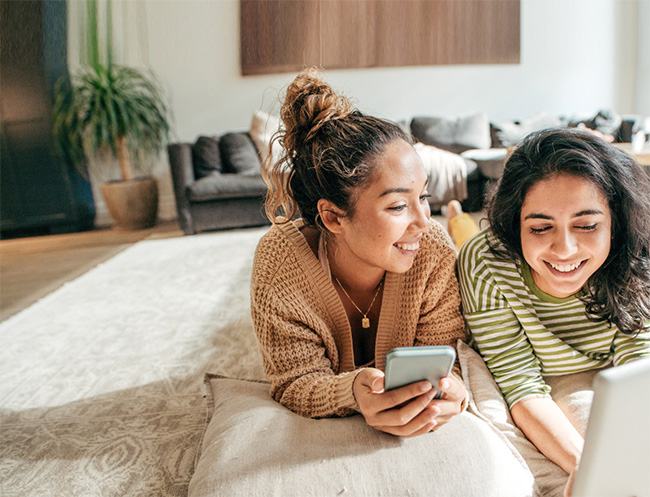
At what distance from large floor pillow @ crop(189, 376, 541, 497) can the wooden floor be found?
80.6 inches

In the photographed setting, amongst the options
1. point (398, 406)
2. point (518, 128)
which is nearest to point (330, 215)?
point (398, 406)

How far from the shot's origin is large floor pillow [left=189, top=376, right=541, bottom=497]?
0.82 m

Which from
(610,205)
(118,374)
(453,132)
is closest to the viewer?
(610,205)

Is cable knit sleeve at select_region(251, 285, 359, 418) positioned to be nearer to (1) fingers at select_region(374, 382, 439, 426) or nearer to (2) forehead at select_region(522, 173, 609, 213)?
(1) fingers at select_region(374, 382, 439, 426)

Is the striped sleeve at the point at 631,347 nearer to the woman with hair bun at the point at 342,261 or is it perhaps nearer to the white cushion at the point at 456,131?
the woman with hair bun at the point at 342,261

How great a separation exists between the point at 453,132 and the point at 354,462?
4.09m

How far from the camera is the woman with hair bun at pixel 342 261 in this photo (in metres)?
1.04

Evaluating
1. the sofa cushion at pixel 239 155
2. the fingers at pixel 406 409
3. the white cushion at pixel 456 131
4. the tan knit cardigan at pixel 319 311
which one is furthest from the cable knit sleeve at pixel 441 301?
the white cushion at pixel 456 131

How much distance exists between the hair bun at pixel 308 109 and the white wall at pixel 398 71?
401 centimetres

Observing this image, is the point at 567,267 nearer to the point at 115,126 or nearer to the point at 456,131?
the point at 456,131

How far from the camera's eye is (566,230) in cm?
94

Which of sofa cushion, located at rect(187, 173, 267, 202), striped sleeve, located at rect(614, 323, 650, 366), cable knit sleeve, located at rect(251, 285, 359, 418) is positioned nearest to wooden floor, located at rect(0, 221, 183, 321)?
sofa cushion, located at rect(187, 173, 267, 202)

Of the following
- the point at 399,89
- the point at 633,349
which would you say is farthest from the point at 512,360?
the point at 399,89

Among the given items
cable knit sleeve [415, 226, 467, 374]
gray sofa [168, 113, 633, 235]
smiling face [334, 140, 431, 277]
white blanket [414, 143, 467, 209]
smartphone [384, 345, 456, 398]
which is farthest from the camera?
gray sofa [168, 113, 633, 235]
